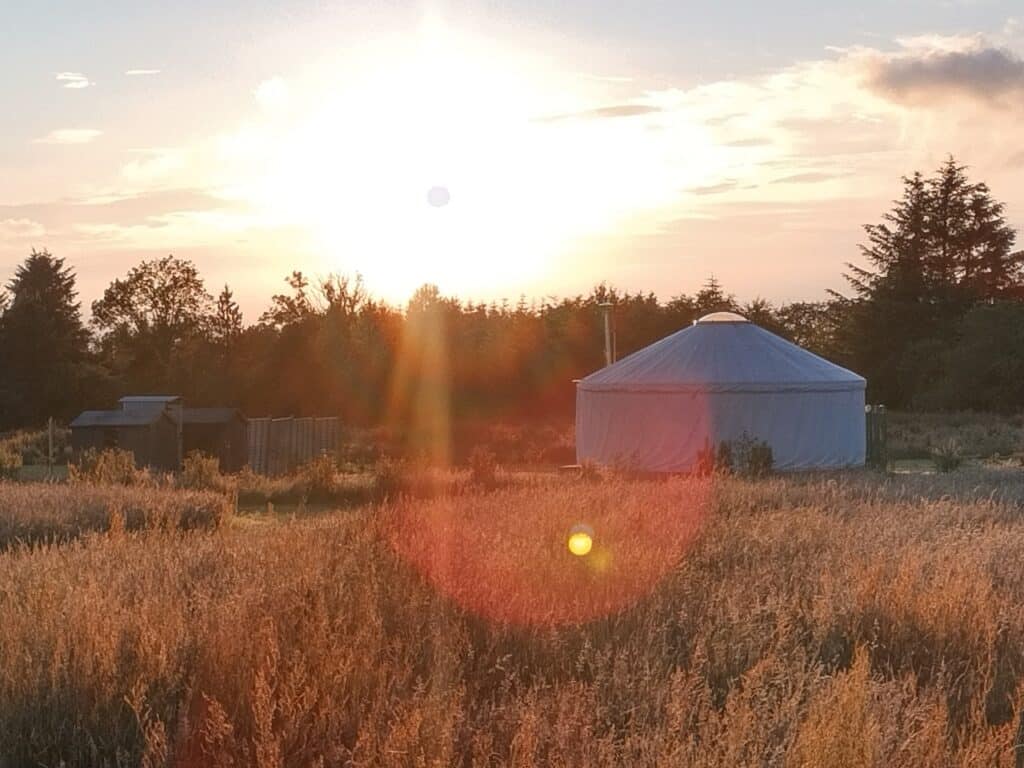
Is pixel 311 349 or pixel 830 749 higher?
pixel 311 349

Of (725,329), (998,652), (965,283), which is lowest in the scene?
(998,652)

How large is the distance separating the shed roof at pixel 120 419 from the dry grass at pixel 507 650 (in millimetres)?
13944

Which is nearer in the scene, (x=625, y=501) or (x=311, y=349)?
(x=625, y=501)

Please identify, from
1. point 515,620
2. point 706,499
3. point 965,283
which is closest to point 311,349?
point 965,283

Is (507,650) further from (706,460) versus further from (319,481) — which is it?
(706,460)

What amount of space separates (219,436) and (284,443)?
4.56 ft

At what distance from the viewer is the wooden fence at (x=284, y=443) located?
2162cm

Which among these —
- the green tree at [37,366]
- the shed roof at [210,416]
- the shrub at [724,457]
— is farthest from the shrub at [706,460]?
the green tree at [37,366]

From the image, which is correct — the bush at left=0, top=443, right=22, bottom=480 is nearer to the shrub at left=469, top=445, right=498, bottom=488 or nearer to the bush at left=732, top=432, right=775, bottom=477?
the shrub at left=469, top=445, right=498, bottom=488

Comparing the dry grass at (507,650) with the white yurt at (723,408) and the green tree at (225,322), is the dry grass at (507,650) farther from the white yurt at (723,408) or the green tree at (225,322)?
the green tree at (225,322)

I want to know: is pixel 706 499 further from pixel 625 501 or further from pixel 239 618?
pixel 239 618

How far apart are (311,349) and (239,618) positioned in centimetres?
3305

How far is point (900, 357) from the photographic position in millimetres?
36094

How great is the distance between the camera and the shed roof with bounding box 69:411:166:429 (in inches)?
806
